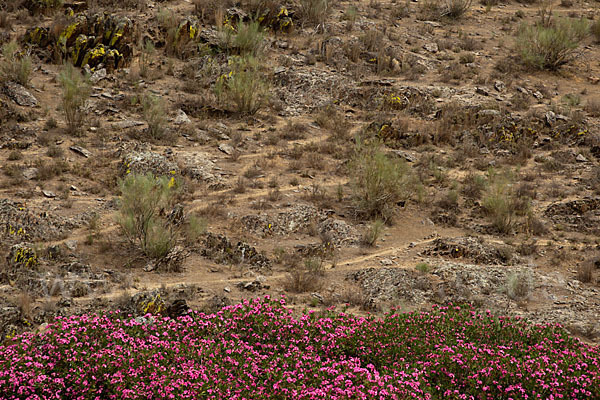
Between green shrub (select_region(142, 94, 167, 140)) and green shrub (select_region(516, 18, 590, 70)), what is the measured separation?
10597mm

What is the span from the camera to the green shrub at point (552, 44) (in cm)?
1525

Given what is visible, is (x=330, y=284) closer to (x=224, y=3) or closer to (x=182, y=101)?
(x=182, y=101)

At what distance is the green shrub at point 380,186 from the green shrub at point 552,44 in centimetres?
828

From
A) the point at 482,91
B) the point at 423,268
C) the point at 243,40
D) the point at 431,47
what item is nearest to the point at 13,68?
the point at 243,40

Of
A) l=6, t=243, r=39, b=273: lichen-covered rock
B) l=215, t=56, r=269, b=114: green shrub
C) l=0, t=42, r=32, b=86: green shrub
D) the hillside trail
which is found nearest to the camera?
l=6, t=243, r=39, b=273: lichen-covered rock

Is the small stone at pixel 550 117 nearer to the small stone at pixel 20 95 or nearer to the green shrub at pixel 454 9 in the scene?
the green shrub at pixel 454 9

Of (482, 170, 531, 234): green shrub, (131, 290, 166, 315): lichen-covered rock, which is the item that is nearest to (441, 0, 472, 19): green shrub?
(482, 170, 531, 234): green shrub

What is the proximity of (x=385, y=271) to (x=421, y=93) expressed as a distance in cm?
736

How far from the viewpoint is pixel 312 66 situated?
14.6 meters

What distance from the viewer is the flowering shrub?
4.63 meters

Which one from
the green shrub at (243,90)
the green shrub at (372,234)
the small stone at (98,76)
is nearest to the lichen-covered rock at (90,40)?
the small stone at (98,76)

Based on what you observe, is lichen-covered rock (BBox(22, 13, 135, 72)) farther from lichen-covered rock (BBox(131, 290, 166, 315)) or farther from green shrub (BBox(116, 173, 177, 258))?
lichen-covered rock (BBox(131, 290, 166, 315))

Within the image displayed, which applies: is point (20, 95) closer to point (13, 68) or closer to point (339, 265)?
point (13, 68)

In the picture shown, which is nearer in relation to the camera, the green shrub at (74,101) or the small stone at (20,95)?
the green shrub at (74,101)
